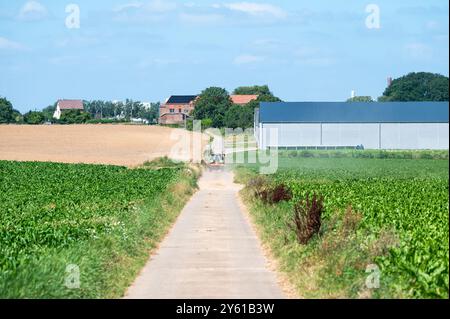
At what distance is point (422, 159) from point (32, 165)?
2698 centimetres

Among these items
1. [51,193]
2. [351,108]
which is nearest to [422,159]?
[351,108]

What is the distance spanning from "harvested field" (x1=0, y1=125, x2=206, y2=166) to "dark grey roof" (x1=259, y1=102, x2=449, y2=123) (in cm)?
1115

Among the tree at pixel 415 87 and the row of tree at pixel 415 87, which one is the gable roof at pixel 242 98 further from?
the tree at pixel 415 87

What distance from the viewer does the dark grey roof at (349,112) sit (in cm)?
5561

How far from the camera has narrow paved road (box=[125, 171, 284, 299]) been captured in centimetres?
1570

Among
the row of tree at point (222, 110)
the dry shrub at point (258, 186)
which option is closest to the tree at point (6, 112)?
the row of tree at point (222, 110)

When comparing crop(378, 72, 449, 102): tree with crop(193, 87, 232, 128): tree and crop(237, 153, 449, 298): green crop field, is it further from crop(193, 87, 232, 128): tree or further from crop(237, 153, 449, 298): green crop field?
crop(193, 87, 232, 128): tree

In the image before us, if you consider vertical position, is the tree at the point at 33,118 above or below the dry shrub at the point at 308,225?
above

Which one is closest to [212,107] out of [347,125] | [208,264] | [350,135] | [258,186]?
[347,125]

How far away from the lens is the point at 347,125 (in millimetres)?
75062

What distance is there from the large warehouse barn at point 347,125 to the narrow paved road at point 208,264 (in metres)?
21.9

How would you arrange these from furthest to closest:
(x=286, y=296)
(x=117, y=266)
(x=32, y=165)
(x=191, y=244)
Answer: (x=32, y=165)
(x=191, y=244)
(x=117, y=266)
(x=286, y=296)
